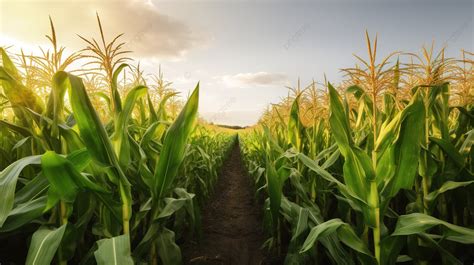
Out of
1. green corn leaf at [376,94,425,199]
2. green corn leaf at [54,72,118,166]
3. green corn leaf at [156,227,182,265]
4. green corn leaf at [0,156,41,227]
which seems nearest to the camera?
green corn leaf at [0,156,41,227]

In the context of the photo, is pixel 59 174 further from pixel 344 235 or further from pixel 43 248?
pixel 344 235

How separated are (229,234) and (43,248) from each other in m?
2.72

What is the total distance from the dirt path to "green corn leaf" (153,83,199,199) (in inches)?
51.8

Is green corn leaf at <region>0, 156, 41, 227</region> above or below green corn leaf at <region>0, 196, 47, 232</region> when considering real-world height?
above

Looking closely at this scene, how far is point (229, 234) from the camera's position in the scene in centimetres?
359

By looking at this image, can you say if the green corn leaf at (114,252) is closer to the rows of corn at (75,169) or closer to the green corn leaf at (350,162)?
the rows of corn at (75,169)

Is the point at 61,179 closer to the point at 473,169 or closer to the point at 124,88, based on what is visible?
the point at 124,88

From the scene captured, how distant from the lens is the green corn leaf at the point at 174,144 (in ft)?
5.04

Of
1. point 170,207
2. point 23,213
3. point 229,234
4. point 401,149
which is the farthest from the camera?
point 229,234

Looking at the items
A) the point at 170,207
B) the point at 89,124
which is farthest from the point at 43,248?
the point at 170,207

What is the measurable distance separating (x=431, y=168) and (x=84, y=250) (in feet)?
8.00

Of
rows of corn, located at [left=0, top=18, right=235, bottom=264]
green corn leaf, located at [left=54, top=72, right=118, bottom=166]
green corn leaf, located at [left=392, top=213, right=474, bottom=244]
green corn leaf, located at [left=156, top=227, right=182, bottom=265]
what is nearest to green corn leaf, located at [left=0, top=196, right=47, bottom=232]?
rows of corn, located at [left=0, top=18, right=235, bottom=264]

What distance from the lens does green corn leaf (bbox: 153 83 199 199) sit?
5.04 feet

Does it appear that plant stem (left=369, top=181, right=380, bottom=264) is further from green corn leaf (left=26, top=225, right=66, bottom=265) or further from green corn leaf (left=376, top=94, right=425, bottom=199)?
green corn leaf (left=26, top=225, right=66, bottom=265)
